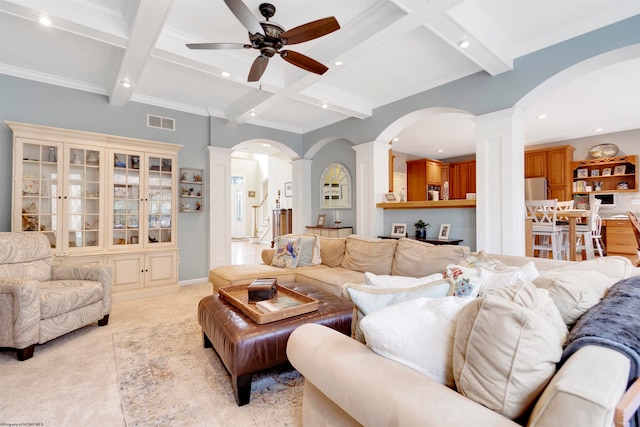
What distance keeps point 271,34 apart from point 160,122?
9.80 feet

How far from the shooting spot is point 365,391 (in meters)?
0.91

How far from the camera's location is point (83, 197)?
148 inches

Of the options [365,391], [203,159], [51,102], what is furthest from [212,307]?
[51,102]

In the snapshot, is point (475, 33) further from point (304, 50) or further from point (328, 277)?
point (328, 277)

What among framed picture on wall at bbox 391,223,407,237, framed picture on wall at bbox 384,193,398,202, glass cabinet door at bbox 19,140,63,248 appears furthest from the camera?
framed picture on wall at bbox 384,193,398,202

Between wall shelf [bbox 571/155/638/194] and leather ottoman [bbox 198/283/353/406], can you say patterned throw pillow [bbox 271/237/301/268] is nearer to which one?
leather ottoman [bbox 198/283/353/406]

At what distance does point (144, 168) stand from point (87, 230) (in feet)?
3.42

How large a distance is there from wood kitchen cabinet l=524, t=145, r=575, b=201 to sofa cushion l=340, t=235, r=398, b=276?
18.4 feet

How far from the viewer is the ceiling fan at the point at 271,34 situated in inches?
79.9

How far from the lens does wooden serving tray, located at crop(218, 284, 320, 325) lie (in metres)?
1.96

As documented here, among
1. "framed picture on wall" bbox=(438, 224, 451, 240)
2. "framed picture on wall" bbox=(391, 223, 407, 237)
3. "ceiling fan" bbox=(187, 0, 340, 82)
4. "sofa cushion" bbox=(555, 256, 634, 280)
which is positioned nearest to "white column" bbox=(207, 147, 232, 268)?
"ceiling fan" bbox=(187, 0, 340, 82)

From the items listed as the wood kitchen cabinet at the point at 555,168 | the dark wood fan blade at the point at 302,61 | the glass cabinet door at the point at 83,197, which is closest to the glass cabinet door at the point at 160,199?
the glass cabinet door at the point at 83,197

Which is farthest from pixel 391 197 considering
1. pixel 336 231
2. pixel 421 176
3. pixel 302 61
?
pixel 421 176

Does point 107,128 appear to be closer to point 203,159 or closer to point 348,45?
point 203,159
